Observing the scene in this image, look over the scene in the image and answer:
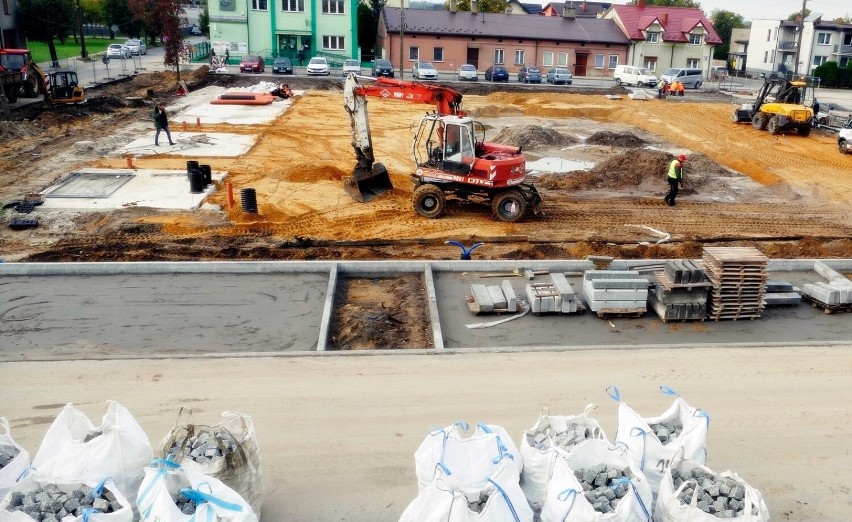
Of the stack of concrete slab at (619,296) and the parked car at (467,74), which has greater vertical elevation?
the parked car at (467,74)

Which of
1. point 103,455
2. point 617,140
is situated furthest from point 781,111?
point 103,455

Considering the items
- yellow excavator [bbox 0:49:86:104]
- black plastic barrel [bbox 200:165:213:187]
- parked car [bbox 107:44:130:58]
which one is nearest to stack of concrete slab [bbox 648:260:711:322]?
black plastic barrel [bbox 200:165:213:187]

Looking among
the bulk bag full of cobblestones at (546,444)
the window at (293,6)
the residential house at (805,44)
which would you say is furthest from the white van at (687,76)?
the bulk bag full of cobblestones at (546,444)

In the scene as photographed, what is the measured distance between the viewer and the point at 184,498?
19.1 feet

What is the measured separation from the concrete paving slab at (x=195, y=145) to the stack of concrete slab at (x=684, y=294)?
17.0 m

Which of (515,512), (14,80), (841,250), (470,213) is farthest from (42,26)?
(515,512)

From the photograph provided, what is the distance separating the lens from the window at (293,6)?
174 ft

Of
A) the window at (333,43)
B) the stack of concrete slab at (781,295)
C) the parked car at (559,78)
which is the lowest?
the stack of concrete slab at (781,295)

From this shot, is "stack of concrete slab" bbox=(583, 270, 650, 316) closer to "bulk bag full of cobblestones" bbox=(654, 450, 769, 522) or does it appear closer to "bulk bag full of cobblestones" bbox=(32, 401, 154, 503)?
"bulk bag full of cobblestones" bbox=(654, 450, 769, 522)

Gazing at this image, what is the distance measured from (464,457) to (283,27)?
51911 mm

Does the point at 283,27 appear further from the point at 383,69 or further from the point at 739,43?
the point at 739,43

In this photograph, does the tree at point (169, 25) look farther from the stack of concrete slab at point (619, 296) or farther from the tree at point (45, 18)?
the stack of concrete slab at point (619, 296)

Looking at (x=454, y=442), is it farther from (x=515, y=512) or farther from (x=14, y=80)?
(x=14, y=80)

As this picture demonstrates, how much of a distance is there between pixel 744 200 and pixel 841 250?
4.91 m
